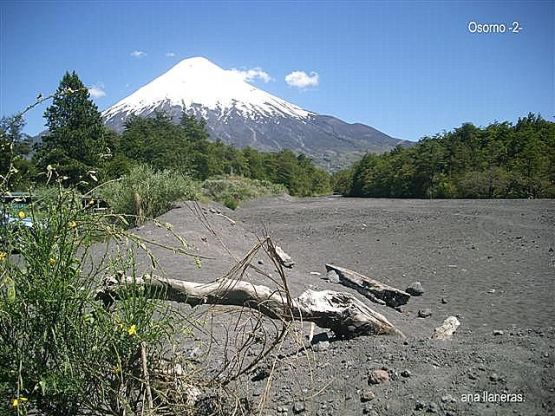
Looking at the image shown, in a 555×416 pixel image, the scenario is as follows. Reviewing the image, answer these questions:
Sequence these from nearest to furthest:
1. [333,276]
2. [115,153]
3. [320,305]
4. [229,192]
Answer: [320,305]
[333,276]
[115,153]
[229,192]

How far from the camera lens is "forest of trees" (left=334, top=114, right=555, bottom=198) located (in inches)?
1251

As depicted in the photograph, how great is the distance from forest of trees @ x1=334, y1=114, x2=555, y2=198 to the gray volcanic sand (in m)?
12.1

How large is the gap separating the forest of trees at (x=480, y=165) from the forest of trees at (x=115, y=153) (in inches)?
659

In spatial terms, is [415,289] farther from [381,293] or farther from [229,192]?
[229,192]

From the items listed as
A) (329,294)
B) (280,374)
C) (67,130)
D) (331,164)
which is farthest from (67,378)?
(331,164)

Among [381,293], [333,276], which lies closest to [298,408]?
[381,293]

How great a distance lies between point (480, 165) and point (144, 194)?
3053cm

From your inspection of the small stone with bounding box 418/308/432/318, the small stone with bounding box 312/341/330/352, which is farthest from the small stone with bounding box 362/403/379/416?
the small stone with bounding box 418/308/432/318

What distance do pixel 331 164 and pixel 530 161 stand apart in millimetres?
164692

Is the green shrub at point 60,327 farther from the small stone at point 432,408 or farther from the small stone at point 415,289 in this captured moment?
the small stone at point 415,289

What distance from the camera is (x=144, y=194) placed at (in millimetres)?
14031

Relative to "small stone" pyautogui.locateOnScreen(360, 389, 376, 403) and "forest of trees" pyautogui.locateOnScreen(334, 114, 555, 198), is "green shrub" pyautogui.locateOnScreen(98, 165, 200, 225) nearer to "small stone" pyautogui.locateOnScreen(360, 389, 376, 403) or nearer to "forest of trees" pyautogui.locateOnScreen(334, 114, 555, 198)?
"small stone" pyautogui.locateOnScreen(360, 389, 376, 403)

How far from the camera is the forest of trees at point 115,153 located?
275 cm

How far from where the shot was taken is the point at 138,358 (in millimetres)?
2512
